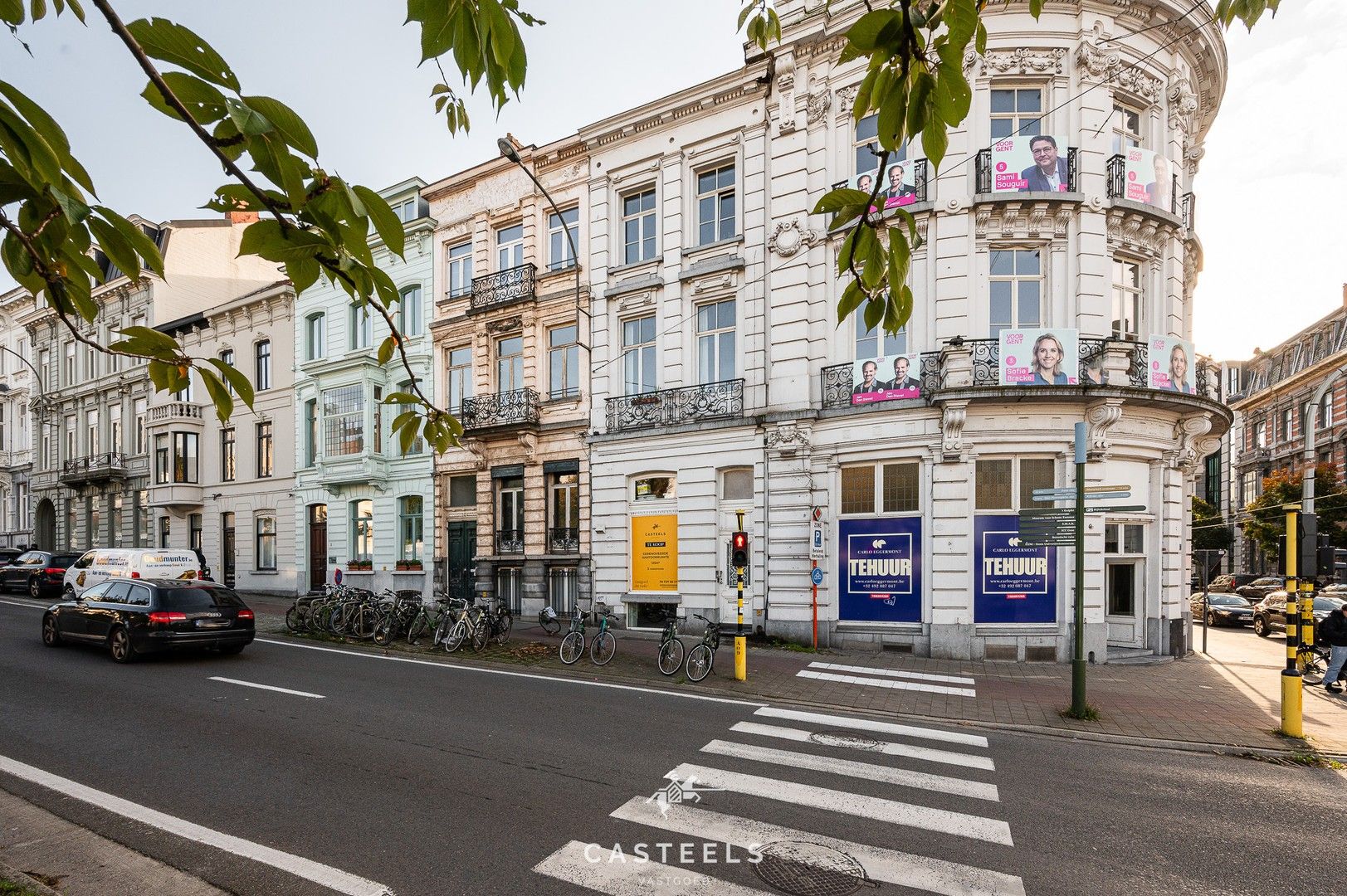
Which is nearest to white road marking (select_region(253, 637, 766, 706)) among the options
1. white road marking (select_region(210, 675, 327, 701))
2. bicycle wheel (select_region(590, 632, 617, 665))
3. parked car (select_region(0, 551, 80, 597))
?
bicycle wheel (select_region(590, 632, 617, 665))

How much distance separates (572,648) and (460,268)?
15.1 m

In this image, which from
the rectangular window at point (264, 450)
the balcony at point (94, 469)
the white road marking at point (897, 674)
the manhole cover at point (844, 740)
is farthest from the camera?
the balcony at point (94, 469)

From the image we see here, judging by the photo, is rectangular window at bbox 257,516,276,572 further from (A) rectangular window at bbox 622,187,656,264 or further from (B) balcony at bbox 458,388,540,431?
(A) rectangular window at bbox 622,187,656,264

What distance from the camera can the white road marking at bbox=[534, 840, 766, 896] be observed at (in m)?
4.83

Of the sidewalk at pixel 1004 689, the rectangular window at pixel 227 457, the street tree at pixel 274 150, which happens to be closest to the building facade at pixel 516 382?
the sidewalk at pixel 1004 689

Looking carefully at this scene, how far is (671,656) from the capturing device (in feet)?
42.2

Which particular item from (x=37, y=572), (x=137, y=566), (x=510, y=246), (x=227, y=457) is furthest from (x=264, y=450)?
(x=510, y=246)

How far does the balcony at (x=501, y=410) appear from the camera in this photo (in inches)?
828

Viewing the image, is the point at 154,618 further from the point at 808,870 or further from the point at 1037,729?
the point at 1037,729

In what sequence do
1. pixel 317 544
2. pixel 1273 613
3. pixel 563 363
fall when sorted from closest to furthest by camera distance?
1. pixel 563 363
2. pixel 1273 613
3. pixel 317 544

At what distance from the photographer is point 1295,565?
981 cm

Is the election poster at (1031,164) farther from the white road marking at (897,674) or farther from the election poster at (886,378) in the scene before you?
the white road marking at (897,674)

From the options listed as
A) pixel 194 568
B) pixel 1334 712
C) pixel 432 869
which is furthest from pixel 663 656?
pixel 194 568

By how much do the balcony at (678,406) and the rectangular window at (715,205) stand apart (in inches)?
158
